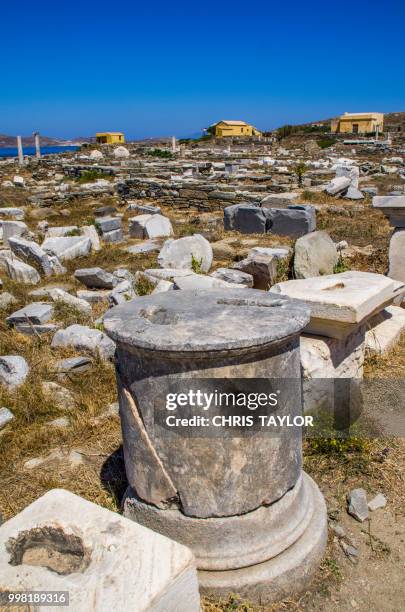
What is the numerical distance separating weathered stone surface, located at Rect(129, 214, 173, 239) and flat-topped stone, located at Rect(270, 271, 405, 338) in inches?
242

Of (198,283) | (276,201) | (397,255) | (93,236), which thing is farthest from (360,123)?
(198,283)

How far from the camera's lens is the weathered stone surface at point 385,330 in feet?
15.9

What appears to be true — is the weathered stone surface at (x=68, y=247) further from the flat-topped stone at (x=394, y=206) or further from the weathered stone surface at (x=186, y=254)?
the flat-topped stone at (x=394, y=206)

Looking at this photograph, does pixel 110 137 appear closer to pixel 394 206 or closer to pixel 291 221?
pixel 291 221

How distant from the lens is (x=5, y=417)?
4000 mm

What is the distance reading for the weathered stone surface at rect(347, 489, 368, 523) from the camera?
3.02 metres

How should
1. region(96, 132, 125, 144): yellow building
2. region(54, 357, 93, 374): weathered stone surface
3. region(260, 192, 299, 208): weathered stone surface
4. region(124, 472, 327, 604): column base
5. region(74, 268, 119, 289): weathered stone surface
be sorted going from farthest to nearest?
region(96, 132, 125, 144): yellow building, region(260, 192, 299, 208): weathered stone surface, region(74, 268, 119, 289): weathered stone surface, region(54, 357, 93, 374): weathered stone surface, region(124, 472, 327, 604): column base

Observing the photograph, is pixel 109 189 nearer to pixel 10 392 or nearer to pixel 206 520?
pixel 10 392

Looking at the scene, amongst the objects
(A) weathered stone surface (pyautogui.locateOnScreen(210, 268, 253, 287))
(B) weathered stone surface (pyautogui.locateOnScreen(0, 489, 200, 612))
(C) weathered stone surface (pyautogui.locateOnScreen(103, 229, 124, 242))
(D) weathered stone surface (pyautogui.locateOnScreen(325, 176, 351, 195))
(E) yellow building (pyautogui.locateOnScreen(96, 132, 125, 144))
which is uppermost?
(E) yellow building (pyautogui.locateOnScreen(96, 132, 125, 144))

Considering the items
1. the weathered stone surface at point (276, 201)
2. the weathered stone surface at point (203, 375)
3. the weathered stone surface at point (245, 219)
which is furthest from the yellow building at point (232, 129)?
the weathered stone surface at point (203, 375)

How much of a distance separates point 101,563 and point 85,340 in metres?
3.20

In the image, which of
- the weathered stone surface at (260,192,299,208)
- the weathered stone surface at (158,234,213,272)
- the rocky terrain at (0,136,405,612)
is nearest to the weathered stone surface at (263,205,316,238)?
the rocky terrain at (0,136,405,612)

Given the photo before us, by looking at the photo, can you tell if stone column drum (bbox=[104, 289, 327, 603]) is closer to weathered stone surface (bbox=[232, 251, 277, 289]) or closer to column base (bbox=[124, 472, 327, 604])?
column base (bbox=[124, 472, 327, 604])

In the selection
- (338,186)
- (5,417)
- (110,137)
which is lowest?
(5,417)
